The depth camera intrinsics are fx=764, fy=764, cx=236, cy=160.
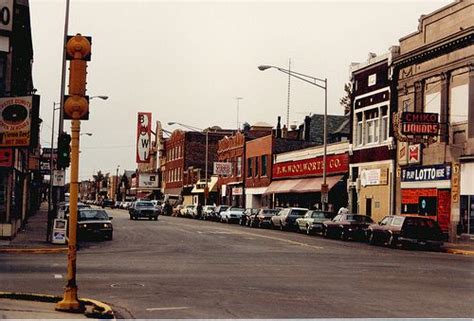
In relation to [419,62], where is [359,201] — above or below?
below

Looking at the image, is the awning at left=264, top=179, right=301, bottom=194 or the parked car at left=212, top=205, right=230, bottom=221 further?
the parked car at left=212, top=205, right=230, bottom=221

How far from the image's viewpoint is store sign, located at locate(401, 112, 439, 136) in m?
38.1

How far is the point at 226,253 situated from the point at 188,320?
612 inches

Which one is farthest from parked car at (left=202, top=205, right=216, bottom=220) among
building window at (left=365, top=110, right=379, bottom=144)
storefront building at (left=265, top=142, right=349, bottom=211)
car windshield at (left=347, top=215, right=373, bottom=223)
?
car windshield at (left=347, top=215, right=373, bottom=223)

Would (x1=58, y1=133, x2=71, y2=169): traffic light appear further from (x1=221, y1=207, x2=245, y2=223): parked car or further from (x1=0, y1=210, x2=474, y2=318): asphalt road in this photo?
(x1=221, y1=207, x2=245, y2=223): parked car

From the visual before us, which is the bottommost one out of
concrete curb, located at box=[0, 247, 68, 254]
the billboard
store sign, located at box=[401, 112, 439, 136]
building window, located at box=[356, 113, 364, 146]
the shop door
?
concrete curb, located at box=[0, 247, 68, 254]

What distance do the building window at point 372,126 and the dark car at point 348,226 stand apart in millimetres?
10075

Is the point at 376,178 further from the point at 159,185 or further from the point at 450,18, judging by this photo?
the point at 159,185

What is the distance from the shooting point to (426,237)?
31.9 meters

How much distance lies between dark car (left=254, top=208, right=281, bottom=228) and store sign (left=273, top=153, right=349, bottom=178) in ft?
17.8

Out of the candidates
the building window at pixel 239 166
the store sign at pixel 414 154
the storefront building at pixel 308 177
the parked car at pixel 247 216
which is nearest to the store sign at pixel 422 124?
the store sign at pixel 414 154

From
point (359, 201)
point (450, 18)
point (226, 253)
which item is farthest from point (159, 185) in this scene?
point (226, 253)

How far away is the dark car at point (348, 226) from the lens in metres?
37.8

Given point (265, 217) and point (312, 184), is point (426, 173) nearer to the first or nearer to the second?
point (265, 217)
